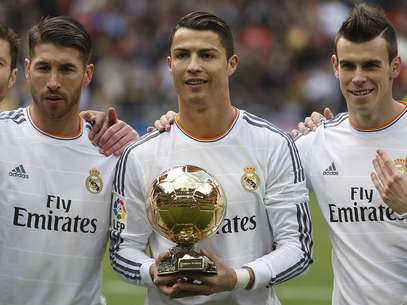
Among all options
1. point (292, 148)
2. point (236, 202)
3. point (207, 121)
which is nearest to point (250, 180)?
point (236, 202)

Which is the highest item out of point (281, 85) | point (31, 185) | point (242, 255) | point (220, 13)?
point (220, 13)

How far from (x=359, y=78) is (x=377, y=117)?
1.00ft

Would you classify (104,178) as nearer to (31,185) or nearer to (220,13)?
(31,185)

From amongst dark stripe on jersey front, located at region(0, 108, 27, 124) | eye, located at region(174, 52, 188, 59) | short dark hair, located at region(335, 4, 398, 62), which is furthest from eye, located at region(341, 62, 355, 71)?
dark stripe on jersey front, located at region(0, 108, 27, 124)

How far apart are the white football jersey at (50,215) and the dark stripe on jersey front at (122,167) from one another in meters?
0.18

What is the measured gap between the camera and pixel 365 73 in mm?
6105

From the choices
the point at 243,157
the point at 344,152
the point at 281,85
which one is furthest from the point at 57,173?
the point at 281,85

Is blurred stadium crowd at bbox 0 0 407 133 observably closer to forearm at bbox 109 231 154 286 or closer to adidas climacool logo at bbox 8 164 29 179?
adidas climacool logo at bbox 8 164 29 179

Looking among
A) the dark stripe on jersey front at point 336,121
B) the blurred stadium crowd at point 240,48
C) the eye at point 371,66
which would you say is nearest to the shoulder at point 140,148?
the dark stripe on jersey front at point 336,121

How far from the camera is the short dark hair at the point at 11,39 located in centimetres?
643

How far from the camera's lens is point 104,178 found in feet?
20.2

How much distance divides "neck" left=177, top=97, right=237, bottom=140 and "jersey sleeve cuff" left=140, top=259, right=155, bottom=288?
0.77 metres

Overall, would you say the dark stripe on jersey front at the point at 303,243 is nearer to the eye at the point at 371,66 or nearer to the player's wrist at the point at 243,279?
the player's wrist at the point at 243,279

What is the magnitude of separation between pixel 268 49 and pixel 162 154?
1511 cm
